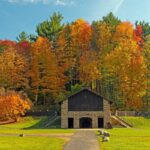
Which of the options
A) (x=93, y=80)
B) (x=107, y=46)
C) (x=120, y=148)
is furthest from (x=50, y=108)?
(x=120, y=148)

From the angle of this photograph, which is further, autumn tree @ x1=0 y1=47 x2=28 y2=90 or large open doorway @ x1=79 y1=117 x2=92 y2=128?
autumn tree @ x1=0 y1=47 x2=28 y2=90

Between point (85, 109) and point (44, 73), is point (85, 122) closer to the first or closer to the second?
point (85, 109)

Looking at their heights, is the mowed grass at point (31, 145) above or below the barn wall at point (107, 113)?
below

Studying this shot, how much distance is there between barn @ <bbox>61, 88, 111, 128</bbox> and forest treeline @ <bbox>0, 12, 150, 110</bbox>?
861 centimetres

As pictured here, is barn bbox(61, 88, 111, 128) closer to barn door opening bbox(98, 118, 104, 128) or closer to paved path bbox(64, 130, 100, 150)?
barn door opening bbox(98, 118, 104, 128)

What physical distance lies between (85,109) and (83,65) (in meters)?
14.5

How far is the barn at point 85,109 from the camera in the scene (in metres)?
74.9

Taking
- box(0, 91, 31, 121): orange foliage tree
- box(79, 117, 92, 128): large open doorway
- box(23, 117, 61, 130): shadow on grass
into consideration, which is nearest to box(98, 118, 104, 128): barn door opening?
box(79, 117, 92, 128): large open doorway

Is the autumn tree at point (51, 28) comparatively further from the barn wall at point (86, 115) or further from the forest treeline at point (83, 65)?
the barn wall at point (86, 115)

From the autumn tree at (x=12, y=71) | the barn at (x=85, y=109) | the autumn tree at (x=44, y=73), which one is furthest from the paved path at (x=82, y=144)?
the autumn tree at (x=12, y=71)

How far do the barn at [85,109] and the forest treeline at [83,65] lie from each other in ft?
28.2

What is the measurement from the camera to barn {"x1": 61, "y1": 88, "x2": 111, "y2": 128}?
74.9 metres

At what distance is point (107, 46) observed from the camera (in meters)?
91.6

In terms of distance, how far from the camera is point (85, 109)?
7588 centimetres
